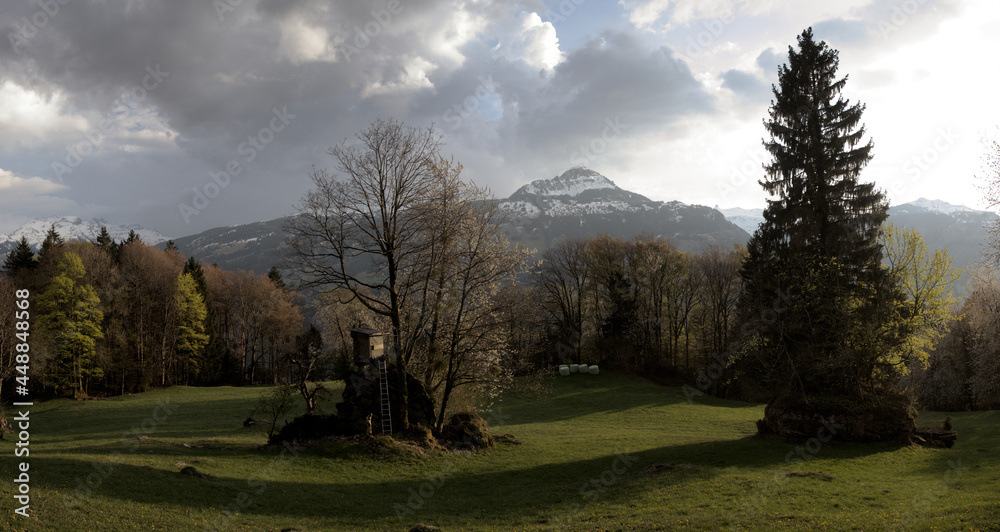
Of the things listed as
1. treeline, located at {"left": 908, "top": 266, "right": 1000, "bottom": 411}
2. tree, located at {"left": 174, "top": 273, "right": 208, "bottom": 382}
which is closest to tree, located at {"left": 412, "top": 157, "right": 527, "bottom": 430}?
treeline, located at {"left": 908, "top": 266, "right": 1000, "bottom": 411}

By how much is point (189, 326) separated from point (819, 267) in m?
69.1

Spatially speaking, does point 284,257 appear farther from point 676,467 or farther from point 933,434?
point 933,434

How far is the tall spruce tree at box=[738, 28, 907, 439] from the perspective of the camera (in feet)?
87.0

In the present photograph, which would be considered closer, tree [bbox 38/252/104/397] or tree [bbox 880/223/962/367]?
tree [bbox 880/223/962/367]

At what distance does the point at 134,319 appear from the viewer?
58188 mm

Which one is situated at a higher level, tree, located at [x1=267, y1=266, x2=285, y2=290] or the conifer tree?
tree, located at [x1=267, y1=266, x2=285, y2=290]

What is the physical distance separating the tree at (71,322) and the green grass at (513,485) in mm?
14630

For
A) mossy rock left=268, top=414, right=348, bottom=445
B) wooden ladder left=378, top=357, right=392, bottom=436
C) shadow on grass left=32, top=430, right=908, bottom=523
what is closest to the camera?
shadow on grass left=32, top=430, right=908, bottom=523

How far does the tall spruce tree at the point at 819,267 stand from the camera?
87.0ft

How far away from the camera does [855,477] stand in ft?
64.6

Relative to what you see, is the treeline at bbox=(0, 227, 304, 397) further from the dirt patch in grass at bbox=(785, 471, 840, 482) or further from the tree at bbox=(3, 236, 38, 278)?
the dirt patch in grass at bbox=(785, 471, 840, 482)

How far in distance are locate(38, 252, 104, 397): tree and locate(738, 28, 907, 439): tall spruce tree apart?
185 ft

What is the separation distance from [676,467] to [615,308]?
45434 millimetres

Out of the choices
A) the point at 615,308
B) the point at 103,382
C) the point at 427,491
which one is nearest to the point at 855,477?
the point at 427,491
